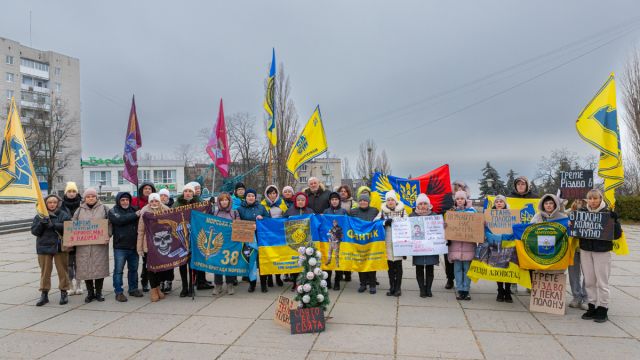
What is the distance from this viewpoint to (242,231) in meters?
7.34

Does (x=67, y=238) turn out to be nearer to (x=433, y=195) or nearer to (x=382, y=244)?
(x=382, y=244)

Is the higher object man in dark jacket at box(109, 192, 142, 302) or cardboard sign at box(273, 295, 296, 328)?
man in dark jacket at box(109, 192, 142, 302)

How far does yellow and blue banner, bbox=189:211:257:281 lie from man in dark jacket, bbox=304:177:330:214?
1503mm

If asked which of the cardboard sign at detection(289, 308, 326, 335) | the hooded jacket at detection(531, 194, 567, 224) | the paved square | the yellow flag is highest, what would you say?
the yellow flag

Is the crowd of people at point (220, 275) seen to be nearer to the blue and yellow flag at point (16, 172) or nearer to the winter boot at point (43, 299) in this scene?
the winter boot at point (43, 299)

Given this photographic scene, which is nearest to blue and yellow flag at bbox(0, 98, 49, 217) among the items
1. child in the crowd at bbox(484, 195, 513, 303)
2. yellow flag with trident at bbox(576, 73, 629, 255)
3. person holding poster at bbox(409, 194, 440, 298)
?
person holding poster at bbox(409, 194, 440, 298)

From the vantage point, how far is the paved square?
15.3 ft

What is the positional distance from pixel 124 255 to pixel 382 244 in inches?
178

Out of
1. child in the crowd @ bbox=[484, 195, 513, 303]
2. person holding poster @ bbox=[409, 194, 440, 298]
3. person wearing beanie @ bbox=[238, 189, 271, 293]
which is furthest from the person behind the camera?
person wearing beanie @ bbox=[238, 189, 271, 293]

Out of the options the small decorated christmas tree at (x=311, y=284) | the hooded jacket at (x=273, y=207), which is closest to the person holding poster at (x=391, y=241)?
the hooded jacket at (x=273, y=207)

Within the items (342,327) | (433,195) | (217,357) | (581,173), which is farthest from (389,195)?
(217,357)

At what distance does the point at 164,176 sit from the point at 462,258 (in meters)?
79.3

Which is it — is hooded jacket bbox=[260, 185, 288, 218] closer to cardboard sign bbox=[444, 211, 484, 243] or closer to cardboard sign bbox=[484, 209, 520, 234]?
cardboard sign bbox=[444, 211, 484, 243]

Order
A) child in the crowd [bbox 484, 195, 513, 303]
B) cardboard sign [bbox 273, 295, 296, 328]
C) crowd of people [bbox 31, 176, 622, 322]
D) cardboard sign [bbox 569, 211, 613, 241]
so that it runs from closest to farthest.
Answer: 1. cardboard sign [bbox 273, 295, 296, 328]
2. cardboard sign [bbox 569, 211, 613, 241]
3. crowd of people [bbox 31, 176, 622, 322]
4. child in the crowd [bbox 484, 195, 513, 303]
